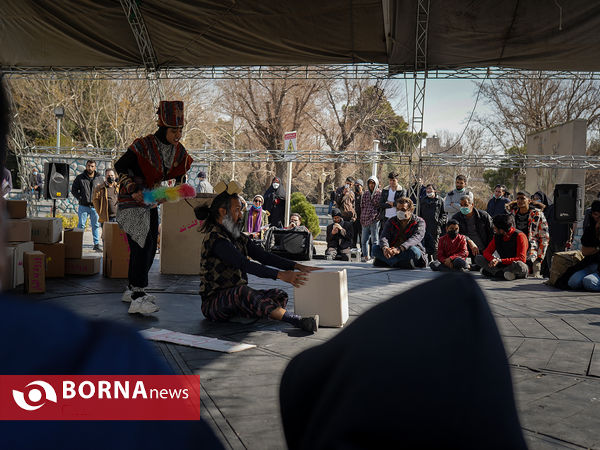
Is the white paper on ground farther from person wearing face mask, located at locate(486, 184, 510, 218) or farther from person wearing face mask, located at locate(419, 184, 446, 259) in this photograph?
Result: person wearing face mask, located at locate(486, 184, 510, 218)

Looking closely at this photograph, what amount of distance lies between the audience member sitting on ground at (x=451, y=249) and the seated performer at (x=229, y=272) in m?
4.42

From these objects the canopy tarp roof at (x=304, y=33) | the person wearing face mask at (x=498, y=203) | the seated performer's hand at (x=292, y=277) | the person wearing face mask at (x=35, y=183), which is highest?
the canopy tarp roof at (x=304, y=33)

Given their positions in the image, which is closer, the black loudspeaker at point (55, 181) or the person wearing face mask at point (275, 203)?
the black loudspeaker at point (55, 181)

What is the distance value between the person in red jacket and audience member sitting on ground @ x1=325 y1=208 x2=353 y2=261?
304 centimetres

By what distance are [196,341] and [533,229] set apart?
20.9 feet

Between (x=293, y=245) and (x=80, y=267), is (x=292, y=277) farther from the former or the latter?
(x=293, y=245)

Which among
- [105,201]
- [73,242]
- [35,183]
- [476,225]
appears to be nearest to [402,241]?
[476,225]

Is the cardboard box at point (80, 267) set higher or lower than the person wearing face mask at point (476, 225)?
lower

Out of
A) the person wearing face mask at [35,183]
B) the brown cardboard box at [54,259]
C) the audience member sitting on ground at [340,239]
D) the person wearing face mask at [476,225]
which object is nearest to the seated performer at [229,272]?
the brown cardboard box at [54,259]

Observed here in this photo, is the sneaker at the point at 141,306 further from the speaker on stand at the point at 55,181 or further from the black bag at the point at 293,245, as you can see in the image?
the speaker on stand at the point at 55,181

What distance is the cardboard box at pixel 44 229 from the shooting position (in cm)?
680

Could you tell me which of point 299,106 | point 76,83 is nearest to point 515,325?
point 299,106

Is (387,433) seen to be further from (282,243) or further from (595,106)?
(595,106)

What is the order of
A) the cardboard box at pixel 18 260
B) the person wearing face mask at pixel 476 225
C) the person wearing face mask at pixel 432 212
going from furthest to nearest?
the person wearing face mask at pixel 432 212 < the person wearing face mask at pixel 476 225 < the cardboard box at pixel 18 260
